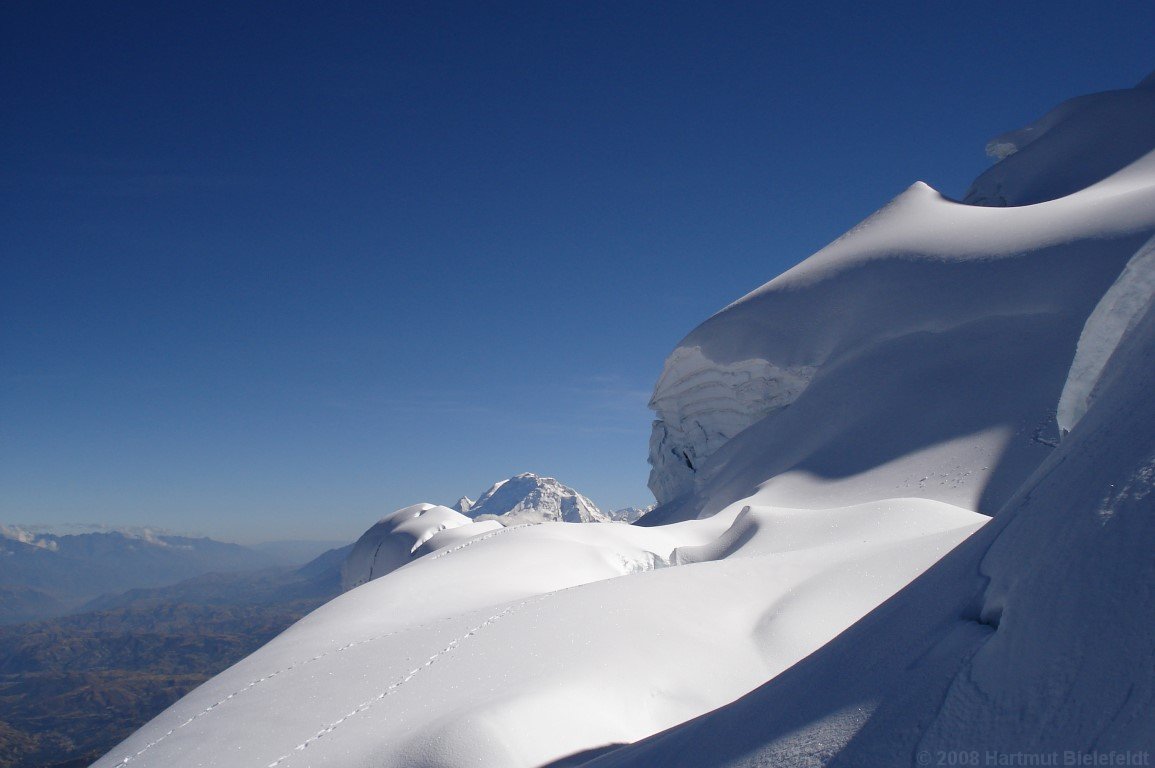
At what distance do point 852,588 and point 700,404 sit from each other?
24.0 metres

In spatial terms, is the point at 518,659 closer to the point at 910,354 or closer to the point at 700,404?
the point at 910,354

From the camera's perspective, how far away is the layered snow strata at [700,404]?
30.3 m

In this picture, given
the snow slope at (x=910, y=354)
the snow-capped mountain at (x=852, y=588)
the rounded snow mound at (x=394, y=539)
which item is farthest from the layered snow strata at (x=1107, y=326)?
the rounded snow mound at (x=394, y=539)

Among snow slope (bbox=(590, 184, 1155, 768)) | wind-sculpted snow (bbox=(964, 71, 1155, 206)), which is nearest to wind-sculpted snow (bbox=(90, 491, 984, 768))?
snow slope (bbox=(590, 184, 1155, 768))

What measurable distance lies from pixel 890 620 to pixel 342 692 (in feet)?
21.5

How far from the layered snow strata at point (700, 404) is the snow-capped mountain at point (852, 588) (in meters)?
0.50

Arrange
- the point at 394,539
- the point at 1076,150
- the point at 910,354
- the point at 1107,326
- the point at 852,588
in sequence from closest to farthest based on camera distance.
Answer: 1. the point at 1107,326
2. the point at 852,588
3. the point at 910,354
4. the point at 394,539
5. the point at 1076,150

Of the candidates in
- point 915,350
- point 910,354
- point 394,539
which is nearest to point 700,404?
point 910,354

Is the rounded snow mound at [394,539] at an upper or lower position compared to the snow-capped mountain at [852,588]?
upper

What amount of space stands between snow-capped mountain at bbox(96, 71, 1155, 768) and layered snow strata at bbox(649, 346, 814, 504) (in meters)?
0.50

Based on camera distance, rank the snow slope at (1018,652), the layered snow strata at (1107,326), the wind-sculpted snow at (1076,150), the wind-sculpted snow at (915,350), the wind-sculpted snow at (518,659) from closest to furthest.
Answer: the snow slope at (1018,652) → the layered snow strata at (1107,326) → the wind-sculpted snow at (518,659) → the wind-sculpted snow at (915,350) → the wind-sculpted snow at (1076,150)

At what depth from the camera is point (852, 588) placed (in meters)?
10.6

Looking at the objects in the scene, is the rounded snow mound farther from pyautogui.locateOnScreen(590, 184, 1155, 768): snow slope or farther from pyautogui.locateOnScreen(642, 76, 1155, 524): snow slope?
pyautogui.locateOnScreen(590, 184, 1155, 768): snow slope

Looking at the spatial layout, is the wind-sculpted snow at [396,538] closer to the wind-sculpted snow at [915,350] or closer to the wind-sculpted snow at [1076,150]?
the wind-sculpted snow at [915,350]
